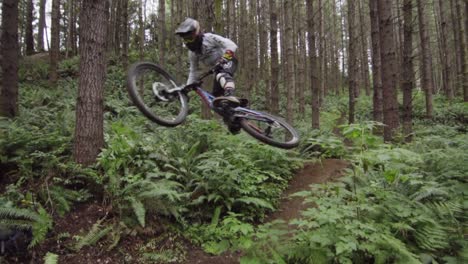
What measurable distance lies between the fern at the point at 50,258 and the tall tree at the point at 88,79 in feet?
6.05

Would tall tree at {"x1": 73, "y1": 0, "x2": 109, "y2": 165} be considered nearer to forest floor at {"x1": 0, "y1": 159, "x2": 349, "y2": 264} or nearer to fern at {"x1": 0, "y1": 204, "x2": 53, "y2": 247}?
forest floor at {"x1": 0, "y1": 159, "x2": 349, "y2": 264}

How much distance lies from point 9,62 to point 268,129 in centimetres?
685

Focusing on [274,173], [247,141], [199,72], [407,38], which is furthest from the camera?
[407,38]

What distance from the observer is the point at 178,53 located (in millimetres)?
15344

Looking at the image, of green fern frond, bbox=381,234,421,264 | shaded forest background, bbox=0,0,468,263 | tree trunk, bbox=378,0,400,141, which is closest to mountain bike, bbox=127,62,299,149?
shaded forest background, bbox=0,0,468,263

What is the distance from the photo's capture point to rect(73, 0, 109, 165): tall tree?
6.01m

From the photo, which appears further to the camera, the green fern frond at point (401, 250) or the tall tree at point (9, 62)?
the tall tree at point (9, 62)

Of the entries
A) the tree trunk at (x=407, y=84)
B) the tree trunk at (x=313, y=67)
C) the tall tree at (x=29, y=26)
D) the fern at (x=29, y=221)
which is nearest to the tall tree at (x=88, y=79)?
the fern at (x=29, y=221)

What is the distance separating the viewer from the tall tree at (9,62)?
317 inches

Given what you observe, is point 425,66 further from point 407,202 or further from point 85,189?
point 85,189

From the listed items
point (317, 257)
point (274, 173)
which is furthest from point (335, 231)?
point (274, 173)

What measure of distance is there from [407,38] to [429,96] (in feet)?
20.3

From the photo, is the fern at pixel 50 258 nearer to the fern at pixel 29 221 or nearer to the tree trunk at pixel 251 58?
the fern at pixel 29 221

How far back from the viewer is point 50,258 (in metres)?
4.50
